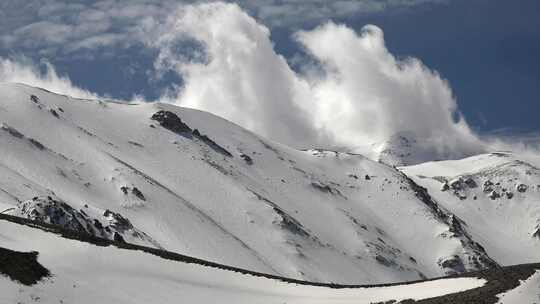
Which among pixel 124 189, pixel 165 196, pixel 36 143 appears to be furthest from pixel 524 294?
pixel 36 143

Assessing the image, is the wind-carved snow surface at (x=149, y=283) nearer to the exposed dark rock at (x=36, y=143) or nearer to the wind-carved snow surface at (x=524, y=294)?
the wind-carved snow surface at (x=524, y=294)

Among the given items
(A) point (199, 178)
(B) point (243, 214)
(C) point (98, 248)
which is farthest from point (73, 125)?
(C) point (98, 248)

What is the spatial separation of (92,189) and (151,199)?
1287 cm

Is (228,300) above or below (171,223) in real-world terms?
below

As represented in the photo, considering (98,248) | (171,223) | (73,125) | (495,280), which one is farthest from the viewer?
(73,125)

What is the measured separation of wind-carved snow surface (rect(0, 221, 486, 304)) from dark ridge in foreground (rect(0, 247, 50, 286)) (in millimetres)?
455

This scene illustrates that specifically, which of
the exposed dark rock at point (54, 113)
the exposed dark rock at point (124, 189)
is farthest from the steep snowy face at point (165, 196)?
the exposed dark rock at point (54, 113)

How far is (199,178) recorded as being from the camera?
598 ft

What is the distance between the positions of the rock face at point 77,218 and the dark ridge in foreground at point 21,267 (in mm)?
38463

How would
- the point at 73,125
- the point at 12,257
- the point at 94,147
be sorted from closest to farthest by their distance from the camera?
the point at 12,257
the point at 94,147
the point at 73,125

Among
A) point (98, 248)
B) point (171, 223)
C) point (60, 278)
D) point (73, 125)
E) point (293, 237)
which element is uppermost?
point (73, 125)

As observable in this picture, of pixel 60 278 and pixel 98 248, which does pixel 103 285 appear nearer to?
pixel 60 278

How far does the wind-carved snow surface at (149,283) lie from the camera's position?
3755 cm

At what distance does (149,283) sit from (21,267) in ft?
28.3
